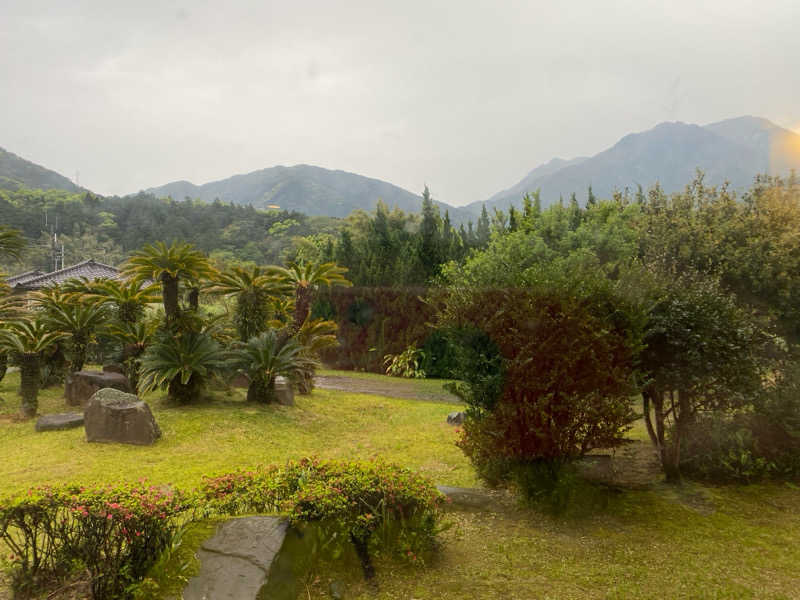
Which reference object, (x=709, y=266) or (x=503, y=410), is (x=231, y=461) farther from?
(x=709, y=266)

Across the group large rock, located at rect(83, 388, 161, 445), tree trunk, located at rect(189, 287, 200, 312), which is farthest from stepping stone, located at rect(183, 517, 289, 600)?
tree trunk, located at rect(189, 287, 200, 312)

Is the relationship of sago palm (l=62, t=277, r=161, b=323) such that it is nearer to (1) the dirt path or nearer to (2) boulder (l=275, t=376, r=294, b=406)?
(2) boulder (l=275, t=376, r=294, b=406)

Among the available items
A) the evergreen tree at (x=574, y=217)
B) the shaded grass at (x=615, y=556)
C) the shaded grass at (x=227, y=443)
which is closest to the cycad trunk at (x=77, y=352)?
the shaded grass at (x=227, y=443)

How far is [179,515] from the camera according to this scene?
11.1ft

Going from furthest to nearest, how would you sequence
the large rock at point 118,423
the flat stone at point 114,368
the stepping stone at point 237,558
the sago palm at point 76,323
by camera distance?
1. the flat stone at point 114,368
2. the sago palm at point 76,323
3. the large rock at point 118,423
4. the stepping stone at point 237,558

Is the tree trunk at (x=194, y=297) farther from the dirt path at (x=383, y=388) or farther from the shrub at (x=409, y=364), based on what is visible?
the shrub at (x=409, y=364)

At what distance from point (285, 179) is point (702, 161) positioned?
121044mm

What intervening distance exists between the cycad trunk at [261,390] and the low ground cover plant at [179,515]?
5760mm

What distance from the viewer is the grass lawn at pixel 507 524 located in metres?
3.58

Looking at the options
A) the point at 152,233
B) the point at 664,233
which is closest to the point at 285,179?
the point at 152,233

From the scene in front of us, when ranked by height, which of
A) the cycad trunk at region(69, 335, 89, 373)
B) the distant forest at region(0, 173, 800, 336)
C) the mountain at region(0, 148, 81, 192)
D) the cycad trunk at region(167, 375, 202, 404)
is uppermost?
the mountain at region(0, 148, 81, 192)

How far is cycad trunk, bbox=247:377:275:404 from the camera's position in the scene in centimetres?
988

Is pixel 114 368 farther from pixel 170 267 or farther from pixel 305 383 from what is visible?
pixel 305 383

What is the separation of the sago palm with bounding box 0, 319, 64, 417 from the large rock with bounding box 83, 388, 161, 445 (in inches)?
90.4
